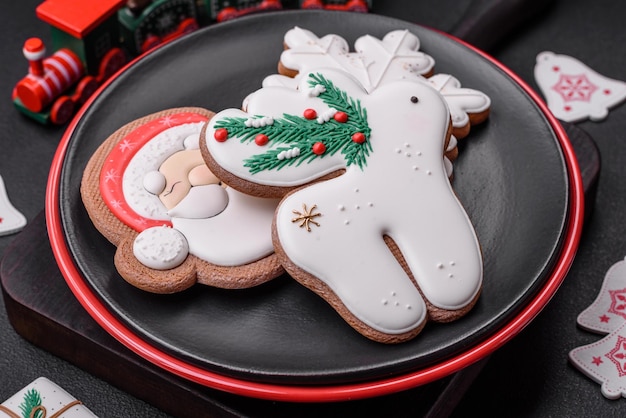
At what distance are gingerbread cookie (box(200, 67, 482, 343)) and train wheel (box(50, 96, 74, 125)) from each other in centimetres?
62

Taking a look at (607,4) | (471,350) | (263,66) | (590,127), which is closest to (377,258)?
(471,350)

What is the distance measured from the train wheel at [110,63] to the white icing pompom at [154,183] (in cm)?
55

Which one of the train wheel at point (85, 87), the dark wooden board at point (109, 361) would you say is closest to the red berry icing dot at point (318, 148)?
the dark wooden board at point (109, 361)

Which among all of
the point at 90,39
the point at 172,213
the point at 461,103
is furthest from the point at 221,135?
the point at 90,39

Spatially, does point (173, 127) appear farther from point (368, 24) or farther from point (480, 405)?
point (480, 405)

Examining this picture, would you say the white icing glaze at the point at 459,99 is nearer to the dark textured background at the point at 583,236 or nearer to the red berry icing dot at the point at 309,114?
the red berry icing dot at the point at 309,114

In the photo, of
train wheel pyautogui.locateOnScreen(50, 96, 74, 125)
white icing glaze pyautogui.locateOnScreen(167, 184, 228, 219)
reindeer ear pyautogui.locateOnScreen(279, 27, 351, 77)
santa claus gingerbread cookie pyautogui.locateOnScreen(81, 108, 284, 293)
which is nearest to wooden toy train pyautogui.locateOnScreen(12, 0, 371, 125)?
train wheel pyautogui.locateOnScreen(50, 96, 74, 125)

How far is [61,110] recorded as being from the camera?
188 cm

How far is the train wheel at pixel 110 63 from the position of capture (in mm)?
1916

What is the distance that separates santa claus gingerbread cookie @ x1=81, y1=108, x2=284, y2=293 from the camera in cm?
136

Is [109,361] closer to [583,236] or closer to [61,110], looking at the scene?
[61,110]

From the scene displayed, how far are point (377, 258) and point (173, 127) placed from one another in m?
0.42

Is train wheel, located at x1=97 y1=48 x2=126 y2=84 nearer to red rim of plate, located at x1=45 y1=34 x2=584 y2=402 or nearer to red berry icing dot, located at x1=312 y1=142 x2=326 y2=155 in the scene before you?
red rim of plate, located at x1=45 y1=34 x2=584 y2=402

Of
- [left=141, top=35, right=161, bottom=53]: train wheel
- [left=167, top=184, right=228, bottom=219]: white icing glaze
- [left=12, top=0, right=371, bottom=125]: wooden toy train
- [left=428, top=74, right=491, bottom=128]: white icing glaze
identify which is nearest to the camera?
[left=167, top=184, right=228, bottom=219]: white icing glaze
